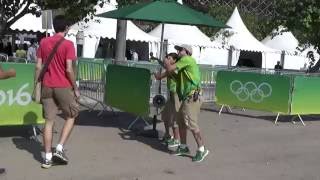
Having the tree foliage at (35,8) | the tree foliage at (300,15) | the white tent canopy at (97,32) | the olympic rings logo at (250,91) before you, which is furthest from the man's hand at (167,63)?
the white tent canopy at (97,32)

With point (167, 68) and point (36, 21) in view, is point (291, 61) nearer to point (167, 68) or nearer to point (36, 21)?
point (36, 21)

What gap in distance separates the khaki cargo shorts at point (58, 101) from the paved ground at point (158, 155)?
0.71 metres

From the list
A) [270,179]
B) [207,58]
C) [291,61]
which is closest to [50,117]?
[270,179]

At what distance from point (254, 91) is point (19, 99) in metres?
6.66

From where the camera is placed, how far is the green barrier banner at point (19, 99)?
902 cm

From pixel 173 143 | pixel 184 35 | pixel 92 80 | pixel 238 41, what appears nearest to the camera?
pixel 173 143

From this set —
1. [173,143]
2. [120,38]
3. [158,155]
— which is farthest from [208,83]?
[158,155]

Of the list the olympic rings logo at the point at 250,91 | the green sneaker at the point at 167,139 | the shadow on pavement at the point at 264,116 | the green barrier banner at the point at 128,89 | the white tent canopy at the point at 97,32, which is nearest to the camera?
the green sneaker at the point at 167,139

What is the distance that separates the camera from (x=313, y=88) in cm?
1393

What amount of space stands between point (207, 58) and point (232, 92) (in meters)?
19.9

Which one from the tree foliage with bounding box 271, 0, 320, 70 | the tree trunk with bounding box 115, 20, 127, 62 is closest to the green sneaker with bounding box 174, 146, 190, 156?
the tree trunk with bounding box 115, 20, 127, 62

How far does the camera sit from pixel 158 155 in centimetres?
894

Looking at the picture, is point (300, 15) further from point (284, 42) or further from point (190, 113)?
point (284, 42)

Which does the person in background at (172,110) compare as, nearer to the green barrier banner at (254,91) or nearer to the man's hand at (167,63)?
the man's hand at (167,63)
